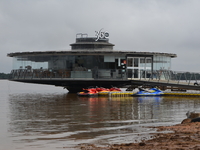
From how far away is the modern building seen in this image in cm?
4344

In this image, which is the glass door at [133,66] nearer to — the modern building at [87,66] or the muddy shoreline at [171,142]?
the modern building at [87,66]

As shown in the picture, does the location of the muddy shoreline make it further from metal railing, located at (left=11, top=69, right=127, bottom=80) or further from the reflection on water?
metal railing, located at (left=11, top=69, right=127, bottom=80)

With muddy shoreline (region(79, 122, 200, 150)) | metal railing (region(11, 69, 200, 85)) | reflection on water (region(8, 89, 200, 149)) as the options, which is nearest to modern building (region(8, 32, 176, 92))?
metal railing (region(11, 69, 200, 85))

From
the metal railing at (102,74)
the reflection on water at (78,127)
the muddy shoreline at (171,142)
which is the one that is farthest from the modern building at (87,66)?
the muddy shoreline at (171,142)

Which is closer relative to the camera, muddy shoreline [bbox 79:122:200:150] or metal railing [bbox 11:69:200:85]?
muddy shoreline [bbox 79:122:200:150]

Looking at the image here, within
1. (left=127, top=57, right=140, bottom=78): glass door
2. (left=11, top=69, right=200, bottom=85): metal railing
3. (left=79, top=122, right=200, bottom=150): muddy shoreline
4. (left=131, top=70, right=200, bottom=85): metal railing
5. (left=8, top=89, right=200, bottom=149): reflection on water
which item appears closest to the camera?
(left=79, top=122, right=200, bottom=150): muddy shoreline

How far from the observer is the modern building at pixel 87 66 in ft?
143

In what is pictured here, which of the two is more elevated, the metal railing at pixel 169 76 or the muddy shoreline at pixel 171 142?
the metal railing at pixel 169 76

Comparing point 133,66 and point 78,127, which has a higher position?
point 133,66

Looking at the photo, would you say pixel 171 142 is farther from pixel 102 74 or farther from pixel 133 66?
pixel 133 66

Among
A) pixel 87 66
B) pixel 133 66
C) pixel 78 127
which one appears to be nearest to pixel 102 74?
pixel 87 66

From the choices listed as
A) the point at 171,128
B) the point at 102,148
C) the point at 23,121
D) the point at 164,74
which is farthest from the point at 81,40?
the point at 102,148

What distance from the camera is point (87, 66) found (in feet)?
144

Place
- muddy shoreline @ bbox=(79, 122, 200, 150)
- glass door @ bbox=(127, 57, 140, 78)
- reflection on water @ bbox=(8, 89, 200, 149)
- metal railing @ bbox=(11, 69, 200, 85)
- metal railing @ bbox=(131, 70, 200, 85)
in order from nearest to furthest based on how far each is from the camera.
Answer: muddy shoreline @ bbox=(79, 122, 200, 150)
reflection on water @ bbox=(8, 89, 200, 149)
metal railing @ bbox=(131, 70, 200, 85)
metal railing @ bbox=(11, 69, 200, 85)
glass door @ bbox=(127, 57, 140, 78)
